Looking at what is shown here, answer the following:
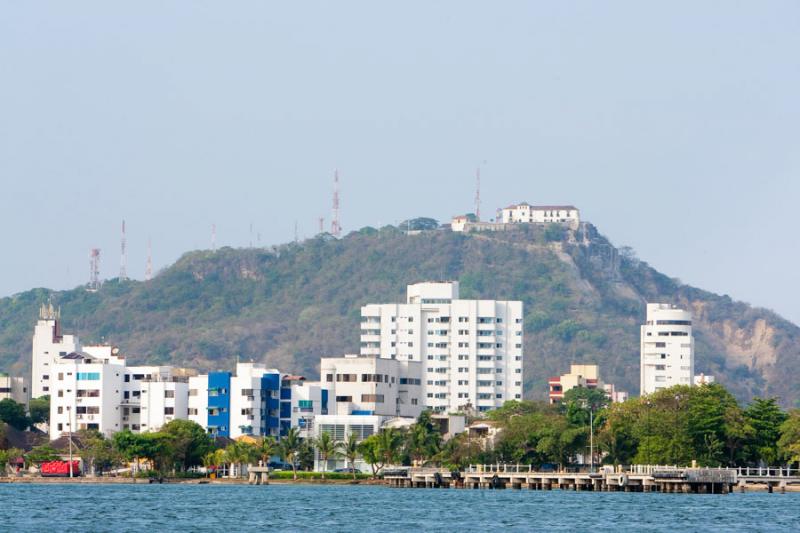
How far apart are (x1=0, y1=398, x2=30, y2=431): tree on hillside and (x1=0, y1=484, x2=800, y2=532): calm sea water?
4166 centimetres

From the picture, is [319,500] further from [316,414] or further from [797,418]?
[316,414]

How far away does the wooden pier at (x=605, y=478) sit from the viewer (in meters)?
124

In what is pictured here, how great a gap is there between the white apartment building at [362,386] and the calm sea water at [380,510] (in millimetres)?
35729

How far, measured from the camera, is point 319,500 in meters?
118

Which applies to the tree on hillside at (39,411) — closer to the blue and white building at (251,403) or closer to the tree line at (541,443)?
the blue and white building at (251,403)

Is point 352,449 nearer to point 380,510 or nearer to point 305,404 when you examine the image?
point 305,404

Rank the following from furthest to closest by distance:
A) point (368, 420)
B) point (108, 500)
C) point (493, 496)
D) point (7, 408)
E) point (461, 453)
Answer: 1. point (7, 408)
2. point (368, 420)
3. point (461, 453)
4. point (493, 496)
5. point (108, 500)

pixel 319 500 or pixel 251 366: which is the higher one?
pixel 251 366

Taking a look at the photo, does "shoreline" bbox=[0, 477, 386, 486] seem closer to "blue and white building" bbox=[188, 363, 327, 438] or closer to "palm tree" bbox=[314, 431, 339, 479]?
"palm tree" bbox=[314, 431, 339, 479]

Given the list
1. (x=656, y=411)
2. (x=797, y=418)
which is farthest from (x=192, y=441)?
(x=797, y=418)

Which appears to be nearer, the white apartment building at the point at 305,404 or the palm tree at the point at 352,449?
the palm tree at the point at 352,449

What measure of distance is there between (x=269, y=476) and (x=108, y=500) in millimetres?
37674

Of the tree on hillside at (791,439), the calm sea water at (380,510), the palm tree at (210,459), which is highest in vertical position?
the tree on hillside at (791,439)

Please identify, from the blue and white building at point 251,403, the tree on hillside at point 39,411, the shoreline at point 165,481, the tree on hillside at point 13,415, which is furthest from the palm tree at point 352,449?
the tree on hillside at point 39,411
